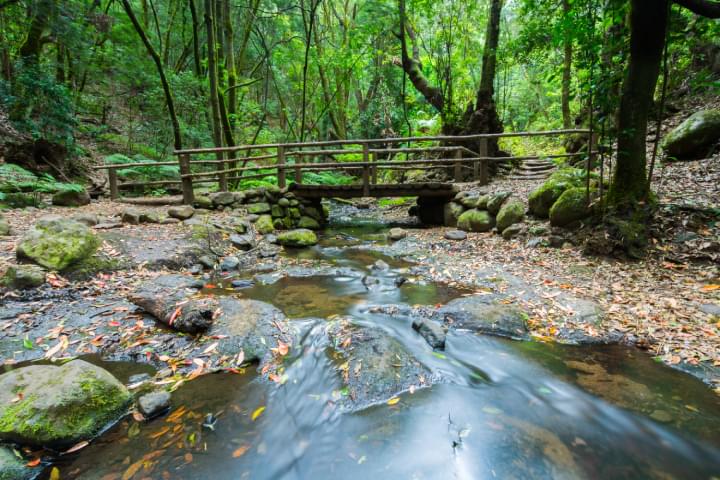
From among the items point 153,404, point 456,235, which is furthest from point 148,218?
point 456,235

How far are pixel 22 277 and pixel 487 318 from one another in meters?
5.08

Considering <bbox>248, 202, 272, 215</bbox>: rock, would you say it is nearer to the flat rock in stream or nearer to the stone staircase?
the flat rock in stream

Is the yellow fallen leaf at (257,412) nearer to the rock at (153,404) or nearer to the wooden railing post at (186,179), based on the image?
the rock at (153,404)

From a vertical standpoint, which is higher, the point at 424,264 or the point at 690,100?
the point at 690,100

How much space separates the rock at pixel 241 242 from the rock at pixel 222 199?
1853 mm

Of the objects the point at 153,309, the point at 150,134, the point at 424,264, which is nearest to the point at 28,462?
the point at 153,309

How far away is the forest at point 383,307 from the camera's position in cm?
233

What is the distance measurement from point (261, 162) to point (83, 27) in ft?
28.4

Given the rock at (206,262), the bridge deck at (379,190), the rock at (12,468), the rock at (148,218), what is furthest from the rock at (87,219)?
the rock at (12,468)

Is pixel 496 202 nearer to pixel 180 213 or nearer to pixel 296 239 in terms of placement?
pixel 296 239

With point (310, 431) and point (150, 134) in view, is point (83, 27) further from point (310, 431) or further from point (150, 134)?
point (310, 431)

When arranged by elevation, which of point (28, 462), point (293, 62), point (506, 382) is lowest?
point (506, 382)

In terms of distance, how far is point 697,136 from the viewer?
6.80 m

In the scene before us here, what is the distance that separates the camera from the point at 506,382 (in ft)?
10.0
